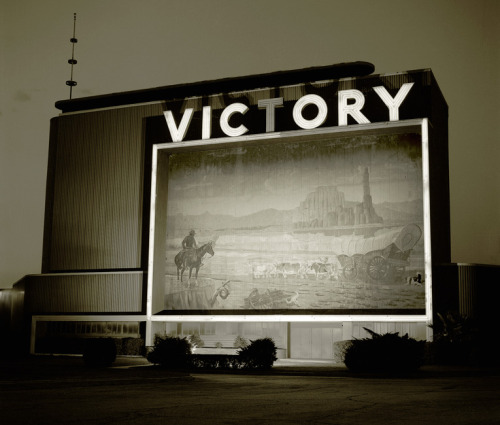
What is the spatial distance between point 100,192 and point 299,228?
14.2 meters

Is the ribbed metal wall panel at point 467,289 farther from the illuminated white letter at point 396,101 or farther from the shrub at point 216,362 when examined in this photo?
the shrub at point 216,362

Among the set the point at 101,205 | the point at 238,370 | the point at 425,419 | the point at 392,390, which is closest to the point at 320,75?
the point at 101,205

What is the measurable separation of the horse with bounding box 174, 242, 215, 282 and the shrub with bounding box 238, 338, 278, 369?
16.7m

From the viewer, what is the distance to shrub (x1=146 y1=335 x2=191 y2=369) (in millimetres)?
23375

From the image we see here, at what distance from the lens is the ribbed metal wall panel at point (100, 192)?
43.5 meters

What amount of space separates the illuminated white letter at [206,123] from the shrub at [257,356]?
20.5 metres

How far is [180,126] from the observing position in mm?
42719

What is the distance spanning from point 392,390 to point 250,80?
116 feet

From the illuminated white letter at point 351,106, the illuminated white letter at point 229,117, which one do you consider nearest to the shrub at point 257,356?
the illuminated white letter at point 351,106

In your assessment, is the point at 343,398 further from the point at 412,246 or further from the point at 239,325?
the point at 239,325

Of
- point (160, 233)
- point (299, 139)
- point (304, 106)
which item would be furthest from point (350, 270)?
point (160, 233)

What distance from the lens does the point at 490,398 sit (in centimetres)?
1170

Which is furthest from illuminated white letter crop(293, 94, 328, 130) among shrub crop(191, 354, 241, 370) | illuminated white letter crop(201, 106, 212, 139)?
shrub crop(191, 354, 241, 370)

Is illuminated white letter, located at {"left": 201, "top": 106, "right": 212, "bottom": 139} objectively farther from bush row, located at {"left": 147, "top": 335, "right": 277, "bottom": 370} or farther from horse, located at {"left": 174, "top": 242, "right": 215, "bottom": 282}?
bush row, located at {"left": 147, "top": 335, "right": 277, "bottom": 370}
